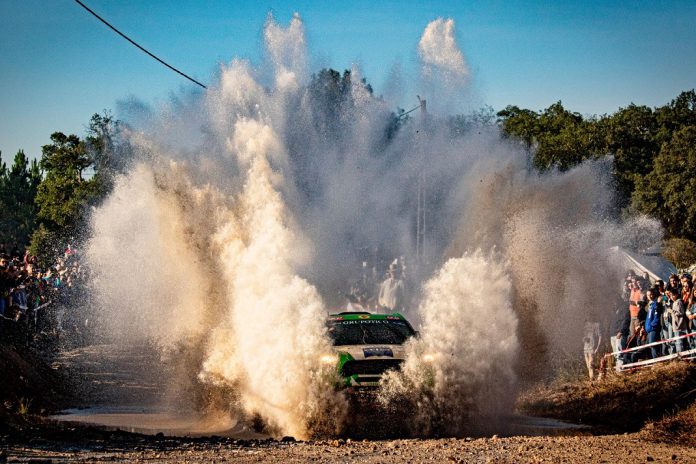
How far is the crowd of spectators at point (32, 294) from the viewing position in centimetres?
1908

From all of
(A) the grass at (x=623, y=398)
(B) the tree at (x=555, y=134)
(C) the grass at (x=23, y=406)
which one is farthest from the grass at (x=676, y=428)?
(B) the tree at (x=555, y=134)

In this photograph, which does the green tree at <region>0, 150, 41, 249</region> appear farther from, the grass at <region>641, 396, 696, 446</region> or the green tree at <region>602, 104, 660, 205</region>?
the grass at <region>641, 396, 696, 446</region>

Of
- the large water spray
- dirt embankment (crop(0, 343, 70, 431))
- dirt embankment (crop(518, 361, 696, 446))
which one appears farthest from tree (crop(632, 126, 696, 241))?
dirt embankment (crop(0, 343, 70, 431))

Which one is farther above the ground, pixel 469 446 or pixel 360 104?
pixel 360 104

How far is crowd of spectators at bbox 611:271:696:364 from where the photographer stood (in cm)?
1622

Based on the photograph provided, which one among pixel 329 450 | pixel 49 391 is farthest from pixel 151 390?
pixel 329 450

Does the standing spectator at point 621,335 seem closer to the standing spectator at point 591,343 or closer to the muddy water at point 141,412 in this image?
the standing spectator at point 591,343

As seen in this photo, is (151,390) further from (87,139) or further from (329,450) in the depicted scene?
(87,139)

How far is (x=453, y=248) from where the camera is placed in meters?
25.6

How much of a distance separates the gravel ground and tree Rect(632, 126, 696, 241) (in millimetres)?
42781

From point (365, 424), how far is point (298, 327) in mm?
1834

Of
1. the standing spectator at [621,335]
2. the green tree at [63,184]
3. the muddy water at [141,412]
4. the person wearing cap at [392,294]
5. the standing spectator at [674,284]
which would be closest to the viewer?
the muddy water at [141,412]

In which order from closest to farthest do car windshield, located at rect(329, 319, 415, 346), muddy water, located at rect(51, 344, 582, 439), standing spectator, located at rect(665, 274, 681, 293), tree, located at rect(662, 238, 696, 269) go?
muddy water, located at rect(51, 344, 582, 439), car windshield, located at rect(329, 319, 415, 346), standing spectator, located at rect(665, 274, 681, 293), tree, located at rect(662, 238, 696, 269)

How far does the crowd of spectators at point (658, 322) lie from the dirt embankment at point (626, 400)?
2.06ft
